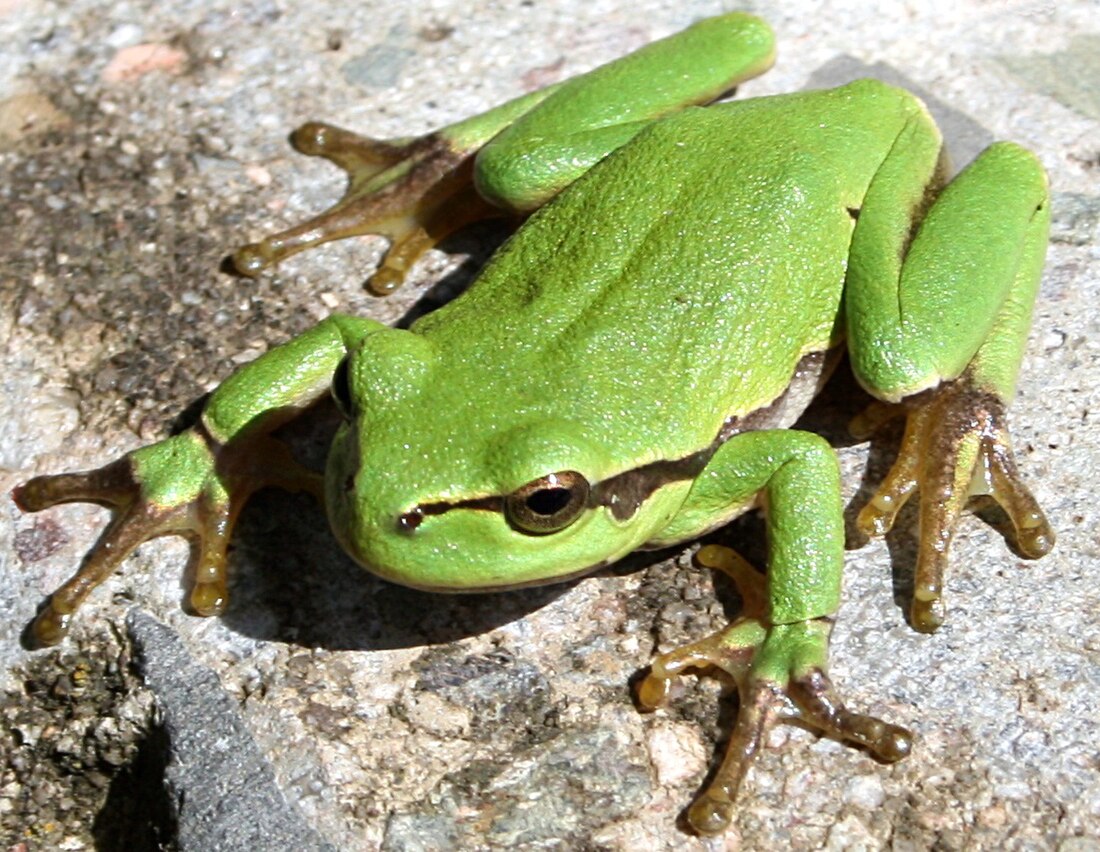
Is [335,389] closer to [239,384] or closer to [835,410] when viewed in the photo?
[239,384]

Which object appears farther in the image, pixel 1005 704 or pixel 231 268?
pixel 231 268

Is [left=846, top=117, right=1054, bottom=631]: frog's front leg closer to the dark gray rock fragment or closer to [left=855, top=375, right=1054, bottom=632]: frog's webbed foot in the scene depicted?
[left=855, top=375, right=1054, bottom=632]: frog's webbed foot

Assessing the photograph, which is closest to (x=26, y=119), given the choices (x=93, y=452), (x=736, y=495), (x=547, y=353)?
(x=93, y=452)

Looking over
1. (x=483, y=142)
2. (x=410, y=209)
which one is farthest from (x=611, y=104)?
(x=410, y=209)

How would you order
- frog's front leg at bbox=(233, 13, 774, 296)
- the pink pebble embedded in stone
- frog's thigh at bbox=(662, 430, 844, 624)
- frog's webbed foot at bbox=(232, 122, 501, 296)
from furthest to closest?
the pink pebble embedded in stone < frog's webbed foot at bbox=(232, 122, 501, 296) < frog's front leg at bbox=(233, 13, 774, 296) < frog's thigh at bbox=(662, 430, 844, 624)

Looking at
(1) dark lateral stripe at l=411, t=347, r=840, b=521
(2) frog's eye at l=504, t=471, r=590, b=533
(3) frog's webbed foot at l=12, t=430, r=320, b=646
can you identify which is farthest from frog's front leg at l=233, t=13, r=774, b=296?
(2) frog's eye at l=504, t=471, r=590, b=533

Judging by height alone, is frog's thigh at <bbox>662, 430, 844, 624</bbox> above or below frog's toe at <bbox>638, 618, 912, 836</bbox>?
above
